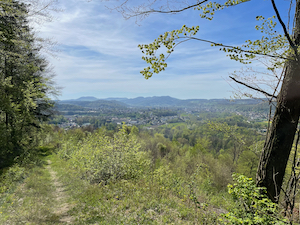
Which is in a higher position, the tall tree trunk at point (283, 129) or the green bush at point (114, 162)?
the tall tree trunk at point (283, 129)

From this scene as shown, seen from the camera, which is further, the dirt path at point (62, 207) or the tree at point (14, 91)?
the tree at point (14, 91)

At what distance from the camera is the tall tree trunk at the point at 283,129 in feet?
8.31

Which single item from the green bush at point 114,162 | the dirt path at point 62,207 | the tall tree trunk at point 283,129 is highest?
the tall tree trunk at point 283,129

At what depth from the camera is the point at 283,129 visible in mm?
2631

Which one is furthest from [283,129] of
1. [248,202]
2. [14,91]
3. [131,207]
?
[14,91]

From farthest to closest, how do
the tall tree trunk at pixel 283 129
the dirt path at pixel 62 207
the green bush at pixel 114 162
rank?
the green bush at pixel 114 162, the dirt path at pixel 62 207, the tall tree trunk at pixel 283 129

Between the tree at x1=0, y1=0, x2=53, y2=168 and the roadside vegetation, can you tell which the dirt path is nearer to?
the roadside vegetation

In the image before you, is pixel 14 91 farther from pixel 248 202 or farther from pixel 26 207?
pixel 248 202

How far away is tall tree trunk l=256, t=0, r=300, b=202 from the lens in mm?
2533

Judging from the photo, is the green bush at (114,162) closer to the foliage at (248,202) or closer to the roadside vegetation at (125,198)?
the roadside vegetation at (125,198)

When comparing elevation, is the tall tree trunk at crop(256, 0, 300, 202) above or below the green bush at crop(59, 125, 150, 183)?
above

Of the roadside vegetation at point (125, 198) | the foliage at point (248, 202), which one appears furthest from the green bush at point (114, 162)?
the foliage at point (248, 202)

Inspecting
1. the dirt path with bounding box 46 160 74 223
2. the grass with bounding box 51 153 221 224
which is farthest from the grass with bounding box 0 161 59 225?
the grass with bounding box 51 153 221 224

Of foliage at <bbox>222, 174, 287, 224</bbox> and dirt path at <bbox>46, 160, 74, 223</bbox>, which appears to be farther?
dirt path at <bbox>46, 160, 74, 223</bbox>
